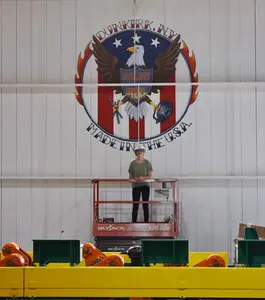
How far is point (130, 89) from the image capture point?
16406 mm

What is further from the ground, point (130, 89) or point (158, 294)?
point (130, 89)

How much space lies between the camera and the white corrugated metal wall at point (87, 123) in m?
16.1

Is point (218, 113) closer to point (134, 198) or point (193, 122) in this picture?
point (193, 122)

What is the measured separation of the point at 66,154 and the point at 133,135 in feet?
5.71

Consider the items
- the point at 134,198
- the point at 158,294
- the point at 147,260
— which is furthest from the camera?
the point at 134,198

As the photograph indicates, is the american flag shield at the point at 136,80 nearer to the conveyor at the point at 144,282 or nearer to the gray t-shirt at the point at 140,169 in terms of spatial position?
the gray t-shirt at the point at 140,169

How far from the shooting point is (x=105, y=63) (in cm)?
Result: 1652

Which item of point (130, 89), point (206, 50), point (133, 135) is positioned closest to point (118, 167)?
point (133, 135)

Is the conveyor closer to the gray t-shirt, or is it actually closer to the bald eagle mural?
the gray t-shirt

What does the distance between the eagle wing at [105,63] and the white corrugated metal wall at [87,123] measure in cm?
36

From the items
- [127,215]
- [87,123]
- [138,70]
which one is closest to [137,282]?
[127,215]

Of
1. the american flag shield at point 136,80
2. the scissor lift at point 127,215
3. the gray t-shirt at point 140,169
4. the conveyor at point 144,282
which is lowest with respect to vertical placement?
the conveyor at point 144,282

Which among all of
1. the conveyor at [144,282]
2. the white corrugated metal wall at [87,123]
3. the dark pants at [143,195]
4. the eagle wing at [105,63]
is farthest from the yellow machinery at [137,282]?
the eagle wing at [105,63]

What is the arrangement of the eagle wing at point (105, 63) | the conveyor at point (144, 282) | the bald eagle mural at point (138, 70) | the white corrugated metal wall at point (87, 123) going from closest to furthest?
the conveyor at point (144, 282)
the white corrugated metal wall at point (87, 123)
the bald eagle mural at point (138, 70)
the eagle wing at point (105, 63)
